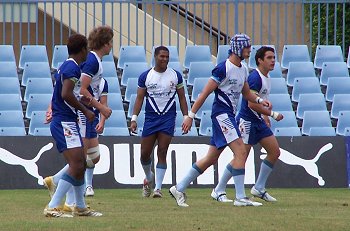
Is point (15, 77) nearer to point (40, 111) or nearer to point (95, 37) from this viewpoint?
point (40, 111)

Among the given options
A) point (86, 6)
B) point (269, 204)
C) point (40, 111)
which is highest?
point (86, 6)

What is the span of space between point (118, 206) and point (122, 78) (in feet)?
23.9

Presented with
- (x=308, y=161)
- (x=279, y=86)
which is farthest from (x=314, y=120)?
(x=308, y=161)

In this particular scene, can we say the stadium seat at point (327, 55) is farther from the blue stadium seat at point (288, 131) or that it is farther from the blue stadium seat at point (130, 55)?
the blue stadium seat at point (130, 55)

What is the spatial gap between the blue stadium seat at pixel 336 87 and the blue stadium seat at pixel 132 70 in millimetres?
3529

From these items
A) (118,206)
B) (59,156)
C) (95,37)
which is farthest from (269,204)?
(59,156)

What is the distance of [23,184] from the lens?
17.7m

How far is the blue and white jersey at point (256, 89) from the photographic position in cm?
1445

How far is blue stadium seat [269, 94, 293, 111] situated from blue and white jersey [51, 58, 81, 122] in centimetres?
862

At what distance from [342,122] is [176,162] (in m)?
3.52

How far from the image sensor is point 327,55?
22.1 metres

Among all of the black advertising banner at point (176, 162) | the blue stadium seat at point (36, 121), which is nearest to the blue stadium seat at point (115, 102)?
the blue stadium seat at point (36, 121)

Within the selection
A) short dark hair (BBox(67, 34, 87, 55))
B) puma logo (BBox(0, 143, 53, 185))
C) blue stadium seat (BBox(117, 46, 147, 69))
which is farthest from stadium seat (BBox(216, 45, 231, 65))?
short dark hair (BBox(67, 34, 87, 55))

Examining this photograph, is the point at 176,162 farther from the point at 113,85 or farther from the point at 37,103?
the point at 37,103
